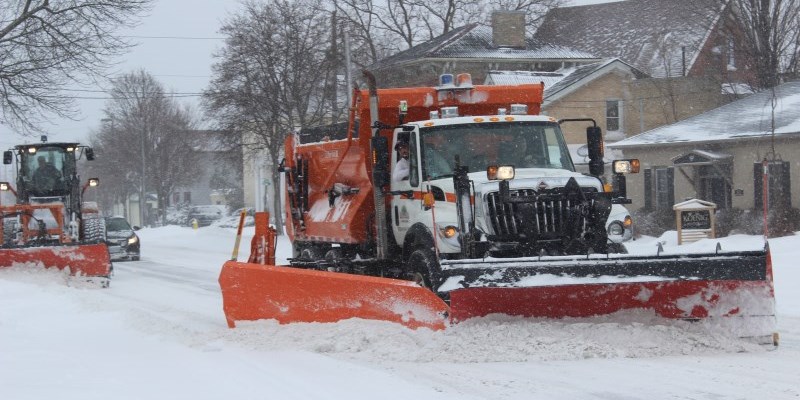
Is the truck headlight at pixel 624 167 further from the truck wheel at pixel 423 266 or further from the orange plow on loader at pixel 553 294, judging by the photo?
the truck wheel at pixel 423 266

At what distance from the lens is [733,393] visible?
7289 millimetres

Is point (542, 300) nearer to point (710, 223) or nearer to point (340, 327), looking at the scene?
point (340, 327)

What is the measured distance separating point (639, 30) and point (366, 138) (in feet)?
138

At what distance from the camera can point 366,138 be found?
480 inches

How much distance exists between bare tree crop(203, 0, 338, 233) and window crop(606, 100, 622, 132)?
541 inches

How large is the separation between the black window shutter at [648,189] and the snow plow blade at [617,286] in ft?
90.8

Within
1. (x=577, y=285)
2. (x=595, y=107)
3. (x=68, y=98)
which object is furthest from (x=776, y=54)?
(x=577, y=285)

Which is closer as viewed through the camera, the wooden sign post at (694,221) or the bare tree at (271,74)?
the wooden sign post at (694,221)

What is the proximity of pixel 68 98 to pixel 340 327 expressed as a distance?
2222 centimetres

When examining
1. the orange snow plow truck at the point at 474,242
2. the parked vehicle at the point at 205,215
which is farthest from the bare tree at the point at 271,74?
the parked vehicle at the point at 205,215

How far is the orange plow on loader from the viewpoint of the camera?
349 inches

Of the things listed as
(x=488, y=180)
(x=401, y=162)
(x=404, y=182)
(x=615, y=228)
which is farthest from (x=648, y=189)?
(x=488, y=180)

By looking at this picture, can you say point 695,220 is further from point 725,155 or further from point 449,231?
point 449,231

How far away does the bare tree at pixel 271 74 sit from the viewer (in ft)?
110
